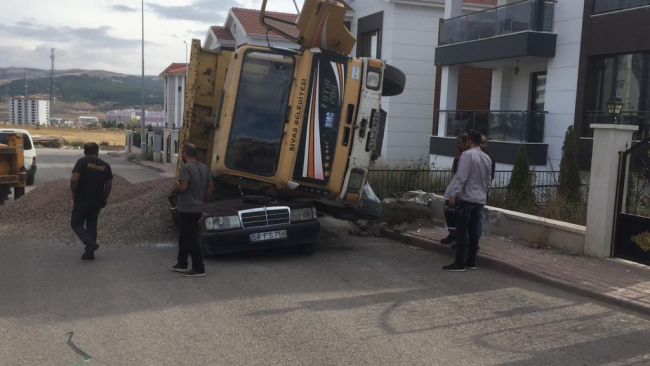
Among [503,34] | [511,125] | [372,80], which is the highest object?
[503,34]

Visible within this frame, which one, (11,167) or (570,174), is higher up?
(570,174)

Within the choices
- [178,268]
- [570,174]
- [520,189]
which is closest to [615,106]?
[570,174]

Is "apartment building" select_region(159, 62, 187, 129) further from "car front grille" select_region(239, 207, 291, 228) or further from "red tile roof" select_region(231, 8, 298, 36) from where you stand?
"car front grille" select_region(239, 207, 291, 228)

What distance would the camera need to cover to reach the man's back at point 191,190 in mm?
7895

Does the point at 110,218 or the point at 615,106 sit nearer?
the point at 110,218

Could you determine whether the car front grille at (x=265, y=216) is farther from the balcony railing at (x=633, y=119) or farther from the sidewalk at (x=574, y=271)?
the balcony railing at (x=633, y=119)

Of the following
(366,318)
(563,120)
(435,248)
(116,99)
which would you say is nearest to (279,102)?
(435,248)

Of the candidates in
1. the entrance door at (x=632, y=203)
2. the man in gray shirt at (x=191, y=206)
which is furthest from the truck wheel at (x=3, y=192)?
the entrance door at (x=632, y=203)

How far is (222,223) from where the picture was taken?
874 cm

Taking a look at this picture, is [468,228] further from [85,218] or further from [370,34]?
[370,34]

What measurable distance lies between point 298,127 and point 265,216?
138 centimetres

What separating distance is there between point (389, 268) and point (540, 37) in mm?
10760

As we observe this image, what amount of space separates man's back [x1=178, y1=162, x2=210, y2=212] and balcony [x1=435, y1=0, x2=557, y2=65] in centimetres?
1179

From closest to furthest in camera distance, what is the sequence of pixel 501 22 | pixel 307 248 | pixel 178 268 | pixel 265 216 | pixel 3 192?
pixel 178 268, pixel 265 216, pixel 307 248, pixel 3 192, pixel 501 22
